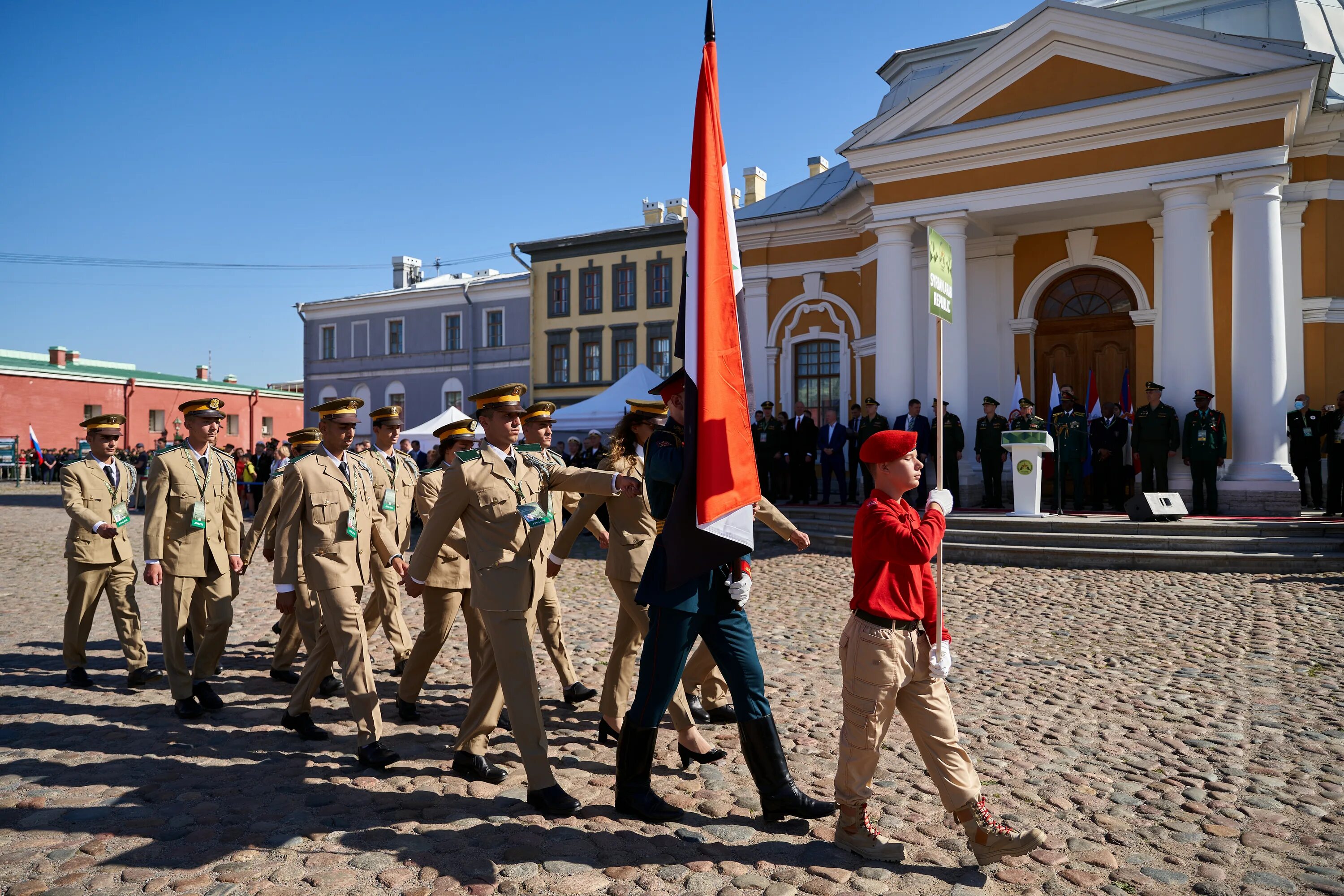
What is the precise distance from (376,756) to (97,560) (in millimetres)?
3388

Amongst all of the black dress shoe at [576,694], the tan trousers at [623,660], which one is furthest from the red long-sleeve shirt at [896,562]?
the black dress shoe at [576,694]

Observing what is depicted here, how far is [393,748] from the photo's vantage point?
4.96 metres

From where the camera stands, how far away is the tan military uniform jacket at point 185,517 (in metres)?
6.05

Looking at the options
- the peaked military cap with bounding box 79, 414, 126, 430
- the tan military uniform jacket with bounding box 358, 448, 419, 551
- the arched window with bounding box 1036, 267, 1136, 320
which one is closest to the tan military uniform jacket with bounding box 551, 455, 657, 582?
the tan military uniform jacket with bounding box 358, 448, 419, 551

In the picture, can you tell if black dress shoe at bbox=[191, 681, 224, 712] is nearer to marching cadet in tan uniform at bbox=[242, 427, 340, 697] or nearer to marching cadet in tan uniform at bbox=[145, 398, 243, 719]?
marching cadet in tan uniform at bbox=[145, 398, 243, 719]

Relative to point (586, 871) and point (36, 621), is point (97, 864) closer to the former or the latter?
point (586, 871)

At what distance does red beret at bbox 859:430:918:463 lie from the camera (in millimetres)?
3572

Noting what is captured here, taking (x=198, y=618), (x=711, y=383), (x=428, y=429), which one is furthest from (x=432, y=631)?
(x=428, y=429)

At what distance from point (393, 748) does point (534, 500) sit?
170 centimetres

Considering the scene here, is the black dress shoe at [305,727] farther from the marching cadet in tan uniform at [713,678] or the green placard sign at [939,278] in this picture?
the green placard sign at [939,278]

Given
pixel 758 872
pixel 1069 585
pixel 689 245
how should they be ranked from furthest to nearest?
1. pixel 1069 585
2. pixel 689 245
3. pixel 758 872

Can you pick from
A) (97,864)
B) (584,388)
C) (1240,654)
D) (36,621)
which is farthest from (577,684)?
(584,388)

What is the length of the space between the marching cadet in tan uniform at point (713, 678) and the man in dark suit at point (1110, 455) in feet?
35.3

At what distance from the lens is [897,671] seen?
3436 millimetres
